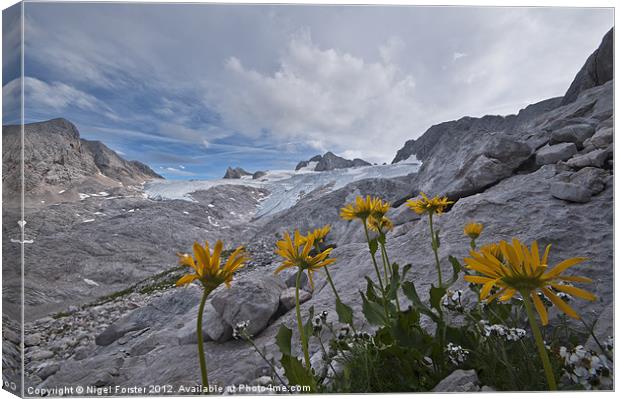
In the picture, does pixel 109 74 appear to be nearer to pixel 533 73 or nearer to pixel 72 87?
pixel 72 87

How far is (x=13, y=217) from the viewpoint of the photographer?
8.66 feet

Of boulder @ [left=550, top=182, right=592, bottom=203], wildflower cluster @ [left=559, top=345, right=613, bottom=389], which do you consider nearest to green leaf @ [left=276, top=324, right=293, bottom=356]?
wildflower cluster @ [left=559, top=345, right=613, bottom=389]

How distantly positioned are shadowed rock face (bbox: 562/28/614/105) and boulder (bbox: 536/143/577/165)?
1.54ft

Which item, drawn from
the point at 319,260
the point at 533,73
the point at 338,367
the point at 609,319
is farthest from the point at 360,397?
the point at 533,73

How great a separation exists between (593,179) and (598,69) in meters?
0.98

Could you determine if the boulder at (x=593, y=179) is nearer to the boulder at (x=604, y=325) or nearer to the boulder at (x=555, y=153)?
the boulder at (x=555, y=153)

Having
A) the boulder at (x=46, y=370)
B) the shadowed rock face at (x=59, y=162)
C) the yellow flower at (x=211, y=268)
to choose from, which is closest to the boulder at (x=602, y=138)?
the yellow flower at (x=211, y=268)

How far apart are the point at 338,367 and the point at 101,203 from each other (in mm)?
2751

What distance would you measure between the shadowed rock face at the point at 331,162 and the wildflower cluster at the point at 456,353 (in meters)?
2.11

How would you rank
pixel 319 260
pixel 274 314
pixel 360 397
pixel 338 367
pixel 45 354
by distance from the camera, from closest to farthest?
pixel 319 260 → pixel 360 397 → pixel 338 367 → pixel 45 354 → pixel 274 314

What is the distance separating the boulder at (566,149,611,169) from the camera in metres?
2.96

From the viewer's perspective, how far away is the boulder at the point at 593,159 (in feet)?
9.72

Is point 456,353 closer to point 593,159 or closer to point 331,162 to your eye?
point 331,162

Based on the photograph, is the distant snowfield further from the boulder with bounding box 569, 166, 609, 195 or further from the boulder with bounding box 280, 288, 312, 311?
the boulder with bounding box 569, 166, 609, 195
